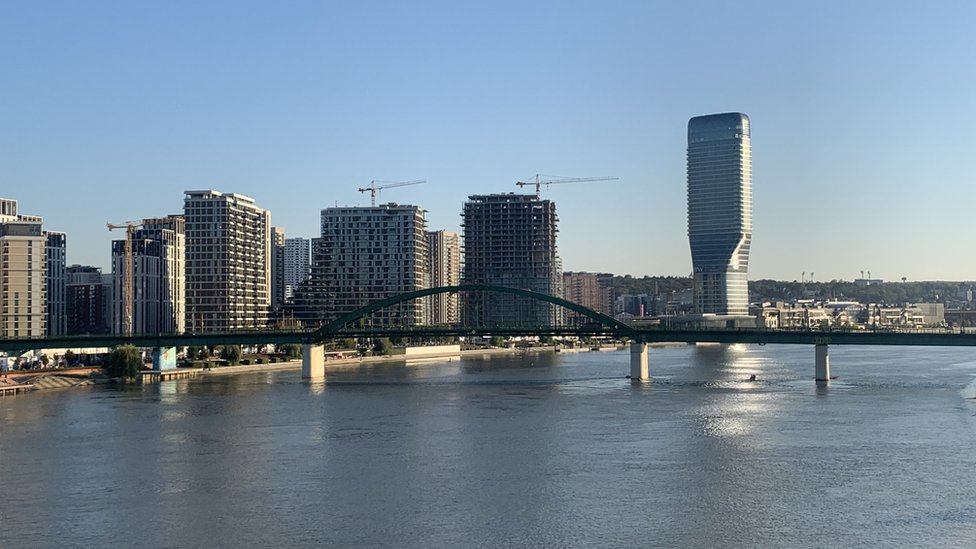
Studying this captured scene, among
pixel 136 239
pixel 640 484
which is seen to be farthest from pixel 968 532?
pixel 136 239

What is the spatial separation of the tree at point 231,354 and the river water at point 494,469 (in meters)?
38.8

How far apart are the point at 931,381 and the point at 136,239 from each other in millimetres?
105503

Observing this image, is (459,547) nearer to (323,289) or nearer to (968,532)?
(968,532)

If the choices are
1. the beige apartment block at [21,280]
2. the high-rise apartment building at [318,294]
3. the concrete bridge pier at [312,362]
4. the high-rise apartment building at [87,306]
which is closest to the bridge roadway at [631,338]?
the concrete bridge pier at [312,362]

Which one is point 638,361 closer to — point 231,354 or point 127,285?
point 231,354

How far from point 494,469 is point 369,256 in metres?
137

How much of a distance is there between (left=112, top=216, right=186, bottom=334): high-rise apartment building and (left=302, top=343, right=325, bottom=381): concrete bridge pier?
173 ft

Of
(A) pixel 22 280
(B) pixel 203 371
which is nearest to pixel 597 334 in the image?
(B) pixel 203 371

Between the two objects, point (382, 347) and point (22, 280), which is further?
point (382, 347)

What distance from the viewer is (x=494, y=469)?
40750 millimetres

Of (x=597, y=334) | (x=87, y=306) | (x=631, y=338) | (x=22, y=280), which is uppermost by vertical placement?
(x=22, y=280)

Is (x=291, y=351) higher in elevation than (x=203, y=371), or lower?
higher

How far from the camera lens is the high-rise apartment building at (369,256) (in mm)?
174500

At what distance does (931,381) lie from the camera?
271ft
